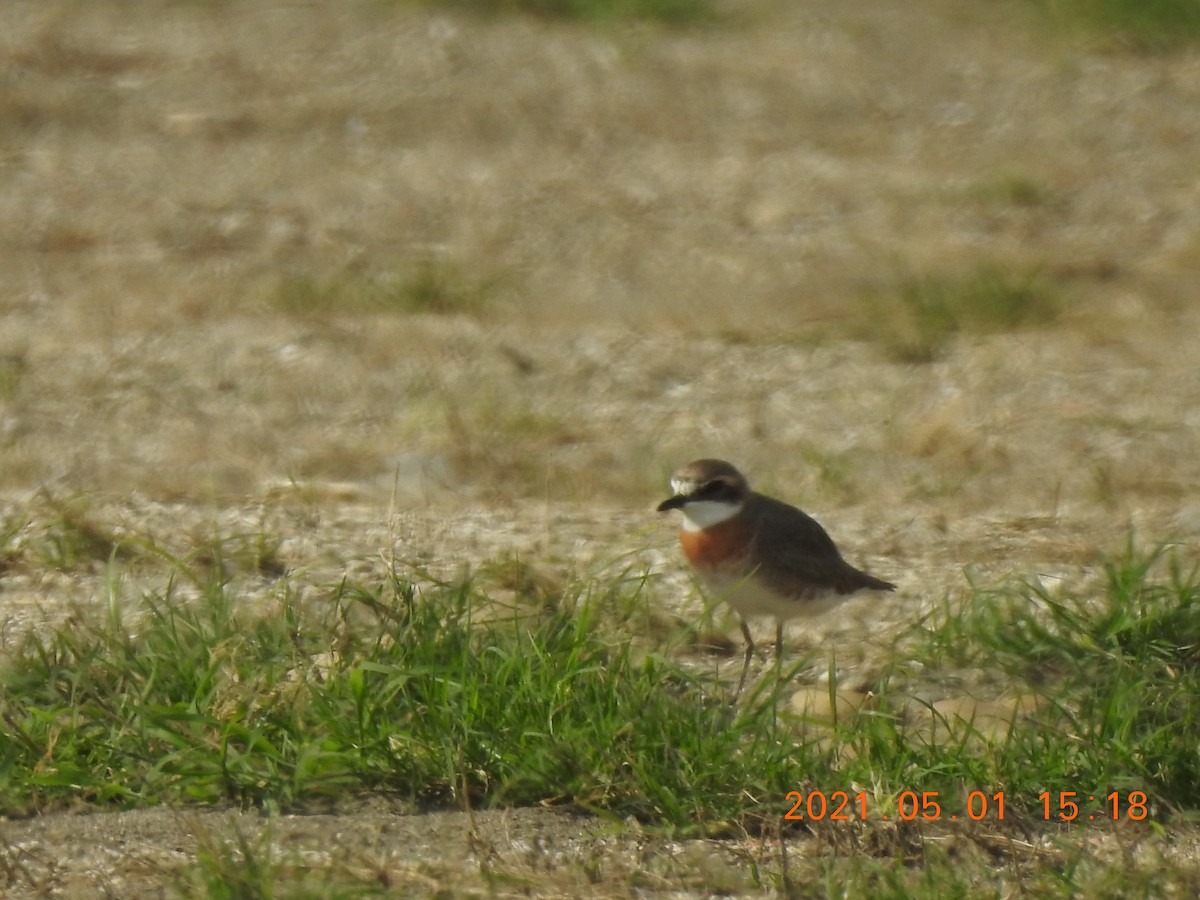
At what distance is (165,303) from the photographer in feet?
28.1

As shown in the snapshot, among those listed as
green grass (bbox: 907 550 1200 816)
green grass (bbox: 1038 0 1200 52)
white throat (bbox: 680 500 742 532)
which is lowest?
green grass (bbox: 907 550 1200 816)

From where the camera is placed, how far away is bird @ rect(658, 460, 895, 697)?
5207mm

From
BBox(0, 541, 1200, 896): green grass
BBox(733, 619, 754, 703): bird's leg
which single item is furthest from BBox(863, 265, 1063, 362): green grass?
BBox(0, 541, 1200, 896): green grass

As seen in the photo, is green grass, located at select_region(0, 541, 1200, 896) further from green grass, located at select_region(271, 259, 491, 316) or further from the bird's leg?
green grass, located at select_region(271, 259, 491, 316)

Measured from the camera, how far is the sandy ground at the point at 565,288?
6.21m

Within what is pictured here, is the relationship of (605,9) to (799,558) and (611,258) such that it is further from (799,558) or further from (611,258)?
(799,558)

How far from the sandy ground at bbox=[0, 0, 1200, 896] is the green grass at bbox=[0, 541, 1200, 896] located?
0.18 meters

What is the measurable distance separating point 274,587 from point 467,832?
1.47 meters

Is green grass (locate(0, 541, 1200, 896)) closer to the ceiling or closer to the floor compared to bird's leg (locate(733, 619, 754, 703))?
closer to the ceiling
